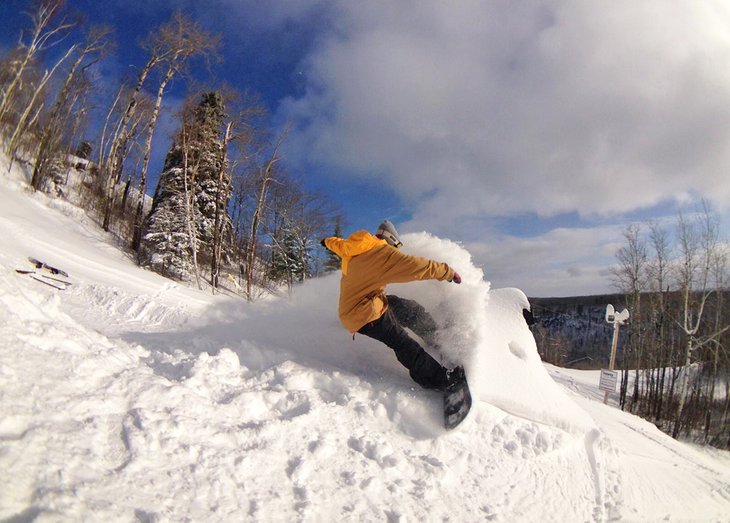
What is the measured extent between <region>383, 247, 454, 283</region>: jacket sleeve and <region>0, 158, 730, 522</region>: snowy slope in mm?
659

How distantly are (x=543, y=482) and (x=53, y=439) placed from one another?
9.36 feet

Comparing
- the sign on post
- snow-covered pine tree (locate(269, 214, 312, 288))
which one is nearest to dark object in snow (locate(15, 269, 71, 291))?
snow-covered pine tree (locate(269, 214, 312, 288))

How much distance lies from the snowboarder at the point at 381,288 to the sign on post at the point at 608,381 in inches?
412

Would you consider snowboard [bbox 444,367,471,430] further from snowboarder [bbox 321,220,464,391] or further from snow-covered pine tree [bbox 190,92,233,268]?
snow-covered pine tree [bbox 190,92,233,268]

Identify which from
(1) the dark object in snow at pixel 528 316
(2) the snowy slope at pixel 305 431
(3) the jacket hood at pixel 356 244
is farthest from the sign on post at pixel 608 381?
(3) the jacket hood at pixel 356 244

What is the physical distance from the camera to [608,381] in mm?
10453

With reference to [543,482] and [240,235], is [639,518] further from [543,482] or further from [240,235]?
[240,235]

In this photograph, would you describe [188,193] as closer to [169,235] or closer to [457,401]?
[169,235]

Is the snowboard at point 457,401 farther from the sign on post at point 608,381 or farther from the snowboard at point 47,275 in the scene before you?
the sign on post at point 608,381

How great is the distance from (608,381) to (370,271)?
37.4 feet

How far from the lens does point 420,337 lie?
335 cm

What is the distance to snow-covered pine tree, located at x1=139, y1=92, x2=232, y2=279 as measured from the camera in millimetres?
15023

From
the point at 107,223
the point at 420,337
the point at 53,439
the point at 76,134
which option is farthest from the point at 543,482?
the point at 76,134

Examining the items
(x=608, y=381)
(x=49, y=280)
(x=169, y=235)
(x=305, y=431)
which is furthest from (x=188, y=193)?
(x=608, y=381)
